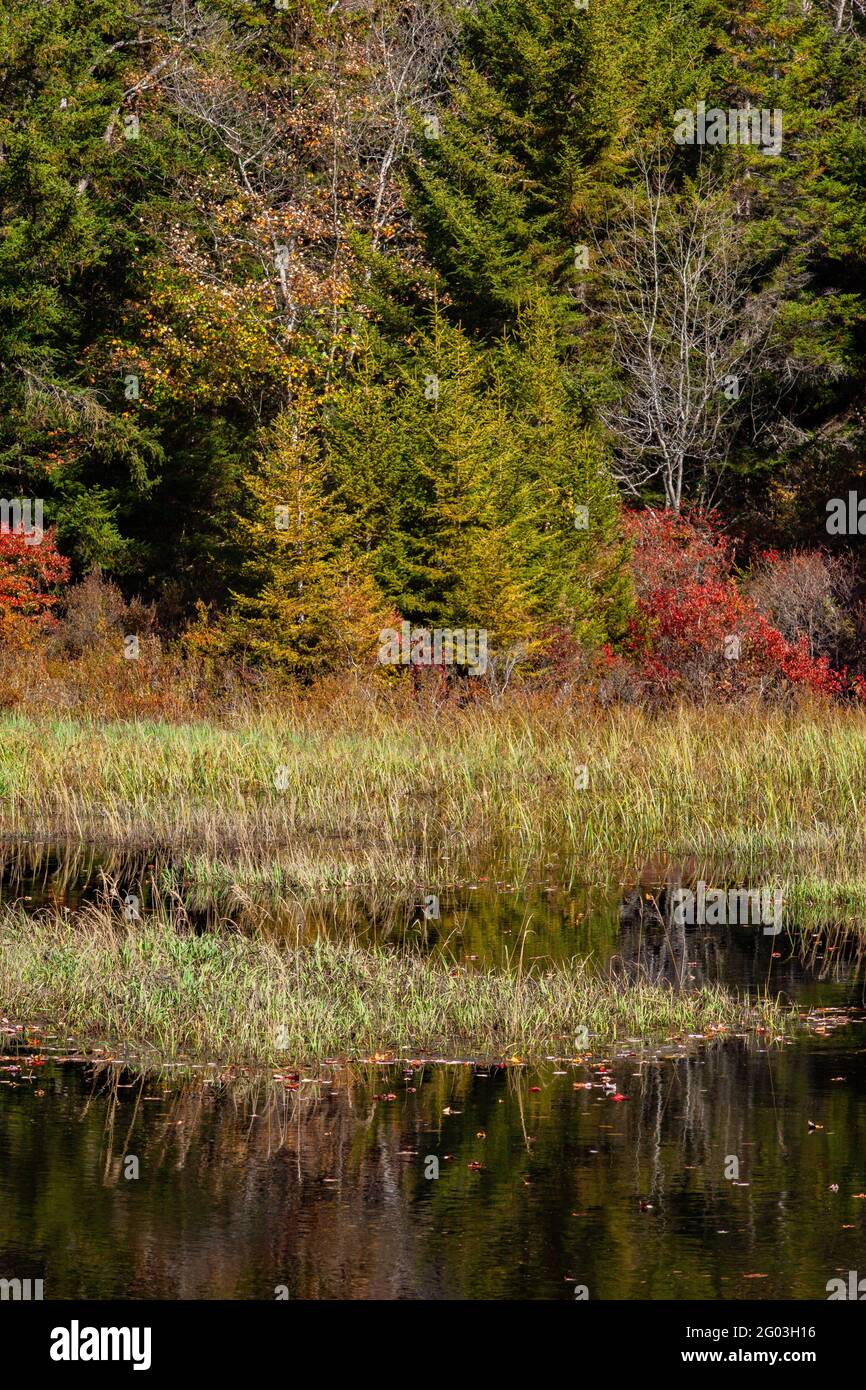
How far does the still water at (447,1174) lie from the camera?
7191 millimetres

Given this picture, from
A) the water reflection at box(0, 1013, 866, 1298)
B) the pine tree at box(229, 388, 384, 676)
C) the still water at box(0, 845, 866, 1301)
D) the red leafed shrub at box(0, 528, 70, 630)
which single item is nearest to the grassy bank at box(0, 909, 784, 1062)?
the still water at box(0, 845, 866, 1301)

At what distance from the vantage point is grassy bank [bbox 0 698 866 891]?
647 inches

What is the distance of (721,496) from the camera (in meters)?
39.4

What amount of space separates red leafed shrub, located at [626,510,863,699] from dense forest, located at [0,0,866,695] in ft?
0.31

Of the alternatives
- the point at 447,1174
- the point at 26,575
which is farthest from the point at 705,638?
the point at 447,1174

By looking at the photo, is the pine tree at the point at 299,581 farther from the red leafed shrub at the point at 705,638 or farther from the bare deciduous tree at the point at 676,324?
the bare deciduous tree at the point at 676,324

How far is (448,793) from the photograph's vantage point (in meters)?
17.9

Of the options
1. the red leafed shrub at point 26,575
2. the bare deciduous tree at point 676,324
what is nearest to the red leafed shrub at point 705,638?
the bare deciduous tree at point 676,324

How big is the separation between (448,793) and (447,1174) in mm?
9572

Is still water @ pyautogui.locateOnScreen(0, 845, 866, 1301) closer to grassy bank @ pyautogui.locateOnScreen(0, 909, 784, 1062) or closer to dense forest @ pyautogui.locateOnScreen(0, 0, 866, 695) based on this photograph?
grassy bank @ pyautogui.locateOnScreen(0, 909, 784, 1062)

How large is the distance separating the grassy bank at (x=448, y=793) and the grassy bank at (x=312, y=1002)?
130 inches

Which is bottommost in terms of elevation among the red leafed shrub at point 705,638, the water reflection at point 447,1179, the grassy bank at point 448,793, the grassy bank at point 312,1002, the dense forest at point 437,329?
the water reflection at point 447,1179
